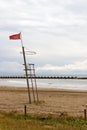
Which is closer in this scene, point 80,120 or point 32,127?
point 32,127

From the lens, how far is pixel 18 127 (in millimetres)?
14766

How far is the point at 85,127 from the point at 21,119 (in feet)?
11.5

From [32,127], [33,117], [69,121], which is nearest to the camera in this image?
[32,127]

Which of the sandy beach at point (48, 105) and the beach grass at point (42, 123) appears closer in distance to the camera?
the beach grass at point (42, 123)

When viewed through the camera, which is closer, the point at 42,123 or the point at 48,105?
the point at 42,123

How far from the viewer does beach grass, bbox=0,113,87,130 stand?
14958 millimetres

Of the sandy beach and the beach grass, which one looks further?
the sandy beach

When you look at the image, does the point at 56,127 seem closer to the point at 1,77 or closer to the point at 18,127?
the point at 18,127

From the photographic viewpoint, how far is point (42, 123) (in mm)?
16891

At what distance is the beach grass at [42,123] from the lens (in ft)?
49.1

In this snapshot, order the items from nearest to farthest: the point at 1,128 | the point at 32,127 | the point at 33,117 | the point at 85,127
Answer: the point at 1,128, the point at 32,127, the point at 85,127, the point at 33,117

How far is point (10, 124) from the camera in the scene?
1543 centimetres

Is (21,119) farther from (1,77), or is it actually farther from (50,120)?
(1,77)

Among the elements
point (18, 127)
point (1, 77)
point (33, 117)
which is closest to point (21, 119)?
point (33, 117)
